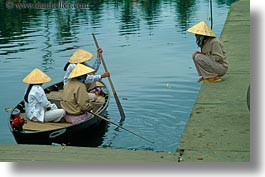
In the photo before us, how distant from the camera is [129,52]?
8.21m

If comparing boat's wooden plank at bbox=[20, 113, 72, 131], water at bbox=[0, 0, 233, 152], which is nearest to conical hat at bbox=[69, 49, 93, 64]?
water at bbox=[0, 0, 233, 152]

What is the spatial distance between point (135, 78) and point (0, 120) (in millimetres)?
1947

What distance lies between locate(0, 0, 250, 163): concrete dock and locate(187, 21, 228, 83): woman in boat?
34cm

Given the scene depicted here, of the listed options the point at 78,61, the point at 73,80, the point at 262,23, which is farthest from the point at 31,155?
the point at 262,23

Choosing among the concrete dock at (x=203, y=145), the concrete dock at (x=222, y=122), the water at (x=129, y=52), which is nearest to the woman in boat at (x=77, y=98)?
the water at (x=129, y=52)

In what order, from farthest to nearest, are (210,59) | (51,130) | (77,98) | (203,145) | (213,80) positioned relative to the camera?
(213,80) < (210,59) < (77,98) < (51,130) < (203,145)

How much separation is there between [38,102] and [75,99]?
0.36 m

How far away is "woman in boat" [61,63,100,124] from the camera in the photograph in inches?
218

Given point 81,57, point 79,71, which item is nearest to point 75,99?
point 79,71

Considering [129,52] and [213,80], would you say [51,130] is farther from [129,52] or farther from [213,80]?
[129,52]

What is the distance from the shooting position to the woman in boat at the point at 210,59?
656 cm

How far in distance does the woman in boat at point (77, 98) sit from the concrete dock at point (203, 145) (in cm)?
90

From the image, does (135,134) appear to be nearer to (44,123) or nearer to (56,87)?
(44,123)

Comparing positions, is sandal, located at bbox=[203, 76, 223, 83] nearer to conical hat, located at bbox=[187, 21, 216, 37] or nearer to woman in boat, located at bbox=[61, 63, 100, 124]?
conical hat, located at bbox=[187, 21, 216, 37]
